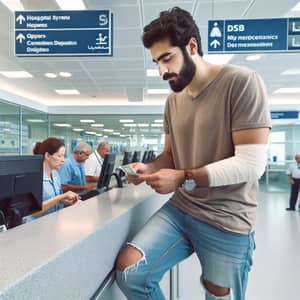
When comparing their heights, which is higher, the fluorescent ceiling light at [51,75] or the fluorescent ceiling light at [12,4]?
the fluorescent ceiling light at [12,4]

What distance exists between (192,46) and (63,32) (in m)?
2.43

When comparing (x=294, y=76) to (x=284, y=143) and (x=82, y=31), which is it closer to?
(x=284, y=143)

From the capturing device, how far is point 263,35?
10.2 ft

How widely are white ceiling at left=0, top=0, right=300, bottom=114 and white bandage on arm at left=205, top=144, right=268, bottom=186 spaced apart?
294 cm

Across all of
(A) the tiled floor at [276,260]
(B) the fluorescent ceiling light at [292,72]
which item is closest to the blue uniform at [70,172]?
(A) the tiled floor at [276,260]

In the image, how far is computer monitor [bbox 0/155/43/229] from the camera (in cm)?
112

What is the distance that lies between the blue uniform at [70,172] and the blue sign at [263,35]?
8.38ft

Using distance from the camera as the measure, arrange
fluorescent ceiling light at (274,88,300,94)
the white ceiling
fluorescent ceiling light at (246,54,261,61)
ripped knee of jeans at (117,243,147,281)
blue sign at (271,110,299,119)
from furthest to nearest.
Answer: blue sign at (271,110,299,119) < fluorescent ceiling light at (274,88,300,94) < fluorescent ceiling light at (246,54,261,61) < the white ceiling < ripped knee of jeans at (117,243,147,281)

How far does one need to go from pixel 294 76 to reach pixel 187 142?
21.5ft

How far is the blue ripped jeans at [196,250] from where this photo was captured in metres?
0.98

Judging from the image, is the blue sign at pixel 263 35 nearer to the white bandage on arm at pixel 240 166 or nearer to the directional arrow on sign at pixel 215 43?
the directional arrow on sign at pixel 215 43

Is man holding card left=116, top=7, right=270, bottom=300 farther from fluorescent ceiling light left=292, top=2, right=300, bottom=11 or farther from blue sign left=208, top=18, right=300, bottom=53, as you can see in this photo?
fluorescent ceiling light left=292, top=2, right=300, bottom=11

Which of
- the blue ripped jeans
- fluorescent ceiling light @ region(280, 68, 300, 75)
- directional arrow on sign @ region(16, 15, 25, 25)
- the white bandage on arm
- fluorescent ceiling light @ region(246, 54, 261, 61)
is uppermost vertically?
fluorescent ceiling light @ region(246, 54, 261, 61)

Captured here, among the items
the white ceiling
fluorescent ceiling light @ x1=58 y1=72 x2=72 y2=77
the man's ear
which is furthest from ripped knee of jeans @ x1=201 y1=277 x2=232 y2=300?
fluorescent ceiling light @ x1=58 y1=72 x2=72 y2=77
